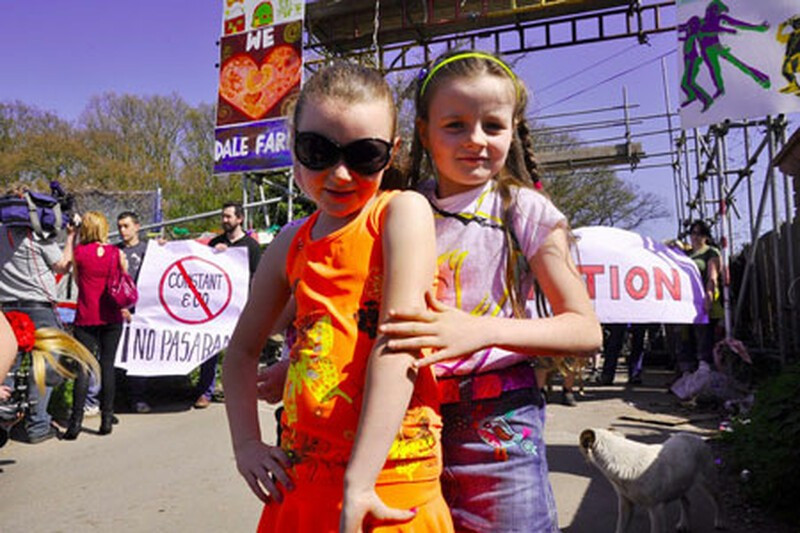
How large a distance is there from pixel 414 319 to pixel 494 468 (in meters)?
0.46

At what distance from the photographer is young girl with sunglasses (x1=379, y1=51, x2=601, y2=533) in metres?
1.29

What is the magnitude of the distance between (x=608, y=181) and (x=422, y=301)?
88.2ft

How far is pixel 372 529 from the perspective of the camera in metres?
1.01

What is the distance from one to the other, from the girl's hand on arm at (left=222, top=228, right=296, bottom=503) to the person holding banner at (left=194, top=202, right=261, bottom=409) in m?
5.43

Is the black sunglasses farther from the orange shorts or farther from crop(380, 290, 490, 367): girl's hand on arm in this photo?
the orange shorts

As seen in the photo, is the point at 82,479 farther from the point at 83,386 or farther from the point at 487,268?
the point at 487,268

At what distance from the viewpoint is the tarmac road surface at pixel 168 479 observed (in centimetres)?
361

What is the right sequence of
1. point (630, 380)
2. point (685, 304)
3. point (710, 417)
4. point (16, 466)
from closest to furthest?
1. point (16, 466)
2. point (710, 417)
3. point (685, 304)
4. point (630, 380)

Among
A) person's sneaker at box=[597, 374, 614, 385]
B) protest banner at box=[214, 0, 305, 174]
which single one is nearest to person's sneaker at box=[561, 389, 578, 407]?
person's sneaker at box=[597, 374, 614, 385]

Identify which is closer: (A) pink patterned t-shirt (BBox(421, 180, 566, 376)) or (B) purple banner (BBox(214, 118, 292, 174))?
(A) pink patterned t-shirt (BBox(421, 180, 566, 376))

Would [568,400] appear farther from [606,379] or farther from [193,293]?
[193,293]

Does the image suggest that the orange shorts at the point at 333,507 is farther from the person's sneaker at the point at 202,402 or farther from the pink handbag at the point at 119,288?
the person's sneaker at the point at 202,402

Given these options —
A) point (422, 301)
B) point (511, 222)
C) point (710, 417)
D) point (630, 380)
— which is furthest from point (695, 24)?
point (422, 301)

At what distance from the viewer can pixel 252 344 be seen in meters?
1.33
